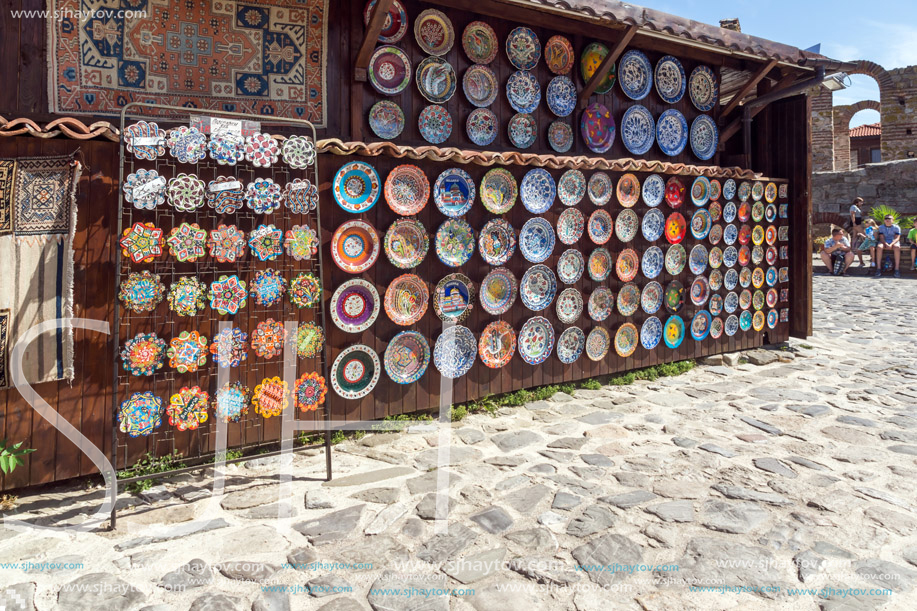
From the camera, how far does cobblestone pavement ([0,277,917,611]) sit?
2307mm

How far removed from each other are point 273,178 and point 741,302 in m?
5.49

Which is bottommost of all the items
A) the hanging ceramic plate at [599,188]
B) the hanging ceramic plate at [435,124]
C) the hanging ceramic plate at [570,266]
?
the hanging ceramic plate at [570,266]

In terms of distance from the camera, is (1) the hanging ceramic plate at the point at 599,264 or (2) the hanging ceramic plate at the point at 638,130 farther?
(2) the hanging ceramic plate at the point at 638,130

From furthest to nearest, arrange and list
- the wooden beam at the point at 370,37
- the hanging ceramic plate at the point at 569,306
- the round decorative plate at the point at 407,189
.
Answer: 1. the hanging ceramic plate at the point at 569,306
2. the round decorative plate at the point at 407,189
3. the wooden beam at the point at 370,37

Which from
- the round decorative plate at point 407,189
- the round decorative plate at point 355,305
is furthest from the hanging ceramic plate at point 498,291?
the round decorative plate at point 355,305

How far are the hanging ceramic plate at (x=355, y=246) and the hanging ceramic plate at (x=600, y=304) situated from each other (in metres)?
2.29

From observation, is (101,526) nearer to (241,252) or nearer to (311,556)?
(311,556)

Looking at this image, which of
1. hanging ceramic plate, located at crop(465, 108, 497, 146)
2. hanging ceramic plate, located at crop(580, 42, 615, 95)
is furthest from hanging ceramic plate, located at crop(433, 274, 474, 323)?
hanging ceramic plate, located at crop(580, 42, 615, 95)

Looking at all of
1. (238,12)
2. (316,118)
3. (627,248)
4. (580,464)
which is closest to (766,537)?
(580,464)

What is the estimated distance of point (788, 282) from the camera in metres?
6.97

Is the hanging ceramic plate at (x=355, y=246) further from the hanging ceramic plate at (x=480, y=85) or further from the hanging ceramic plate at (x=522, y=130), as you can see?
the hanging ceramic plate at (x=522, y=130)

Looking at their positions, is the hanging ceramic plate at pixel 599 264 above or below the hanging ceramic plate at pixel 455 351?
above

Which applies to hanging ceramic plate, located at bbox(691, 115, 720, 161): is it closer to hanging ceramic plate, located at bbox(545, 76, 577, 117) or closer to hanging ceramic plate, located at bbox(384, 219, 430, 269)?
hanging ceramic plate, located at bbox(545, 76, 577, 117)

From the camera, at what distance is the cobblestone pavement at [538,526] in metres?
2.31
